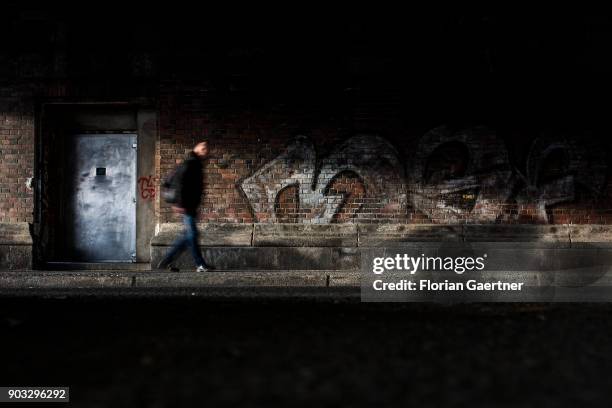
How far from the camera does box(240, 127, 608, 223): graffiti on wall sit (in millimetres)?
12133

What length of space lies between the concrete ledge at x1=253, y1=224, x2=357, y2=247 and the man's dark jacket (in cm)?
181

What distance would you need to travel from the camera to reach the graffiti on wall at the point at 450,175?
39.8 feet

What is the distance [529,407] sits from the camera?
11.9ft

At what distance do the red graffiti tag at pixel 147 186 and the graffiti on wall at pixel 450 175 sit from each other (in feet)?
6.42

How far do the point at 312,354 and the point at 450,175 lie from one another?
7728 millimetres

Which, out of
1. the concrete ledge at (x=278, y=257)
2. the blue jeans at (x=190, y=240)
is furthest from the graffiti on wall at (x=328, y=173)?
the blue jeans at (x=190, y=240)

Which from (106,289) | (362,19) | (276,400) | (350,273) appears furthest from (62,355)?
(362,19)

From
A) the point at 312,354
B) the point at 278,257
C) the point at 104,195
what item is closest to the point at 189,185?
the point at 278,257

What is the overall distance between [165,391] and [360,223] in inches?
330

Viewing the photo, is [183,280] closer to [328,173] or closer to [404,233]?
[328,173]

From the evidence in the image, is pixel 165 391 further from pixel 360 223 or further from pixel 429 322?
pixel 360 223

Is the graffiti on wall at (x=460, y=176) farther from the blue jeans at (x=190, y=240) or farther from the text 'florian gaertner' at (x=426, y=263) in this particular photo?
the blue jeans at (x=190, y=240)

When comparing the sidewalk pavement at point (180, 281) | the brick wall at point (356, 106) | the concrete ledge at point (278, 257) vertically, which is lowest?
the sidewalk pavement at point (180, 281)

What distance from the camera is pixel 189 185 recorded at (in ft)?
34.0
